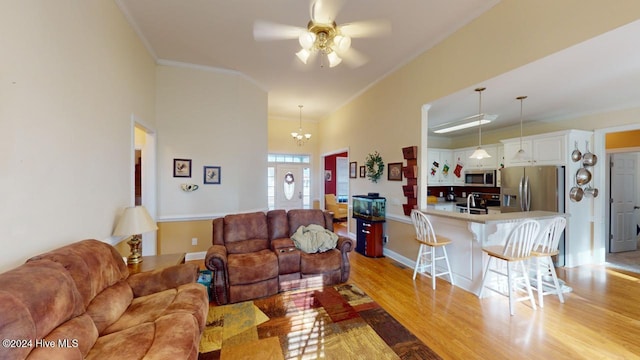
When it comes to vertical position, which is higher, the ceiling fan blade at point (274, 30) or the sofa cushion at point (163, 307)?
the ceiling fan blade at point (274, 30)

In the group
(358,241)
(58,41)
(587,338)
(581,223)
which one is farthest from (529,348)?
(58,41)

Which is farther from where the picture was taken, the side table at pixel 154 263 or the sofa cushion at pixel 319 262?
the sofa cushion at pixel 319 262

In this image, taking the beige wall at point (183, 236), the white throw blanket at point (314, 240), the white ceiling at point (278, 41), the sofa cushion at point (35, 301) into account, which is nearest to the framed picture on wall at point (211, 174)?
the beige wall at point (183, 236)

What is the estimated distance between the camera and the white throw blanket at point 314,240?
3.35 metres

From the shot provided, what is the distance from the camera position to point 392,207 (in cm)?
453

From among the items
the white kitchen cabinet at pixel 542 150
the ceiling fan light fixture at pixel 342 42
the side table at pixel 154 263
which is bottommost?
the side table at pixel 154 263

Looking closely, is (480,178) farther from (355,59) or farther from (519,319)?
(355,59)

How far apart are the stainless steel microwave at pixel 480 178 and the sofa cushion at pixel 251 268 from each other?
5.29 m

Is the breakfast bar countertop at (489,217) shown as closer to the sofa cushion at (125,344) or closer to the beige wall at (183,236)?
the sofa cushion at (125,344)

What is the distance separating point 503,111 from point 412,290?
3.47 meters

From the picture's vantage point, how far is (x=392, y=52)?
3760 mm

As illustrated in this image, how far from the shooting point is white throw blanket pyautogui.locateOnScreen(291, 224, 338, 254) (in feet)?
11.0

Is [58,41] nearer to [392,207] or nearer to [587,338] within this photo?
[392,207]

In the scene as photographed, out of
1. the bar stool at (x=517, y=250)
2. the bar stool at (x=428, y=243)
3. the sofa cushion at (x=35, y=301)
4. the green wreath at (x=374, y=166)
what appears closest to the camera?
the sofa cushion at (x=35, y=301)
